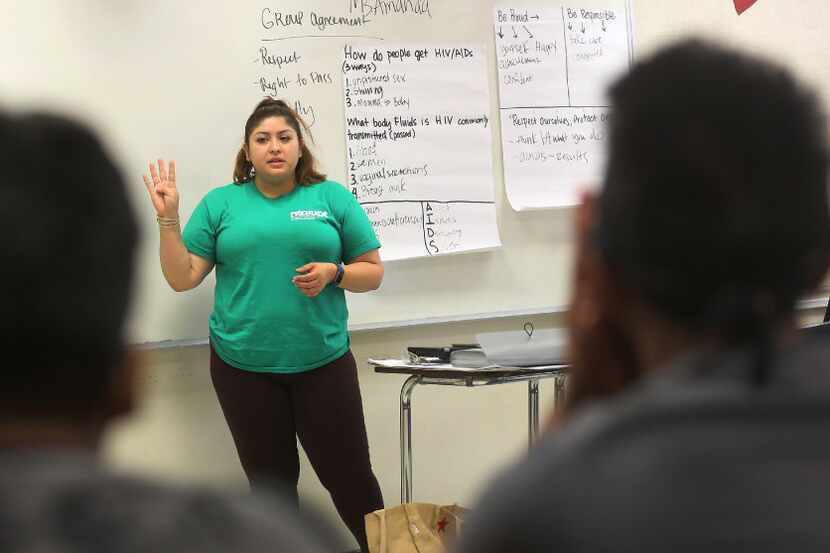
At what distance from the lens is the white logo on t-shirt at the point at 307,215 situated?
9.85 feet

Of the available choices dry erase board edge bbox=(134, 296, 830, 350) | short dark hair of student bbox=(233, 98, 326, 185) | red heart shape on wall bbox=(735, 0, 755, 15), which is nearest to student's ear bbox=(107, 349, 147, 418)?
short dark hair of student bbox=(233, 98, 326, 185)

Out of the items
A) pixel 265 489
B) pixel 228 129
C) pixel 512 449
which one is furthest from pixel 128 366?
pixel 512 449

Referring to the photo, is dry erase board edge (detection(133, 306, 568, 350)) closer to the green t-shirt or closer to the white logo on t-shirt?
the green t-shirt

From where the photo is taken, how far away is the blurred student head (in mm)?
753

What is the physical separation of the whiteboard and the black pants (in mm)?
377

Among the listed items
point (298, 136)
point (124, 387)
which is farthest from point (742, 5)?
point (124, 387)

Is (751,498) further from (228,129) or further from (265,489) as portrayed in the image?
(228,129)

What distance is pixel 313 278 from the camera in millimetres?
2906

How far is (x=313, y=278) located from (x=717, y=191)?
222cm

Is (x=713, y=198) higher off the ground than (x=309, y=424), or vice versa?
(x=713, y=198)

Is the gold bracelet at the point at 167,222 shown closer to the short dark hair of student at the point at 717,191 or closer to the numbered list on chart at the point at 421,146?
the numbered list on chart at the point at 421,146

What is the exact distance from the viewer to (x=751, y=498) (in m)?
0.71

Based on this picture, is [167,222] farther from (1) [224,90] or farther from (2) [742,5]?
(2) [742,5]

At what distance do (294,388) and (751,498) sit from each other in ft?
8.00
